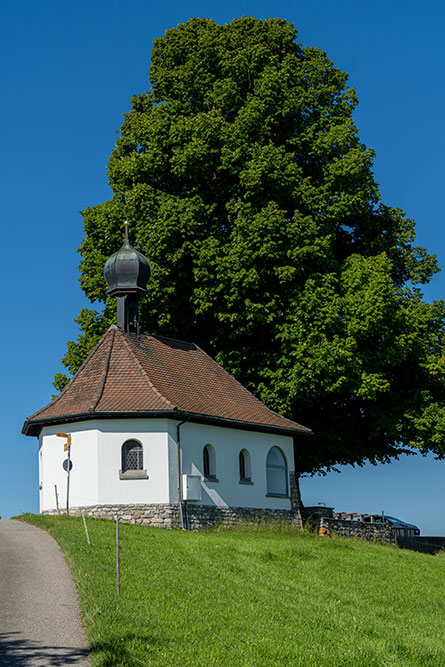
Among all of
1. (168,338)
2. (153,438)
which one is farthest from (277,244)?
(153,438)

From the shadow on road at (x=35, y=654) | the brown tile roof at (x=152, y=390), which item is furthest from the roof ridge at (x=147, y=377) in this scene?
the shadow on road at (x=35, y=654)

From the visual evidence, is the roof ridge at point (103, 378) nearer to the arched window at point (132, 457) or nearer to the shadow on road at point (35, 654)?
the arched window at point (132, 457)

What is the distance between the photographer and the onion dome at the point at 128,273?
29172mm

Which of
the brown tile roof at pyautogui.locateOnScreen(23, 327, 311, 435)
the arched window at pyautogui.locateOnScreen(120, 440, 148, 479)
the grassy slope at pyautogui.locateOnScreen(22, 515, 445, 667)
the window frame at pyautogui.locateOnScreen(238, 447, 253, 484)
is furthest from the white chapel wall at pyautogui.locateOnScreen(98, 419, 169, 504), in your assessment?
the window frame at pyautogui.locateOnScreen(238, 447, 253, 484)

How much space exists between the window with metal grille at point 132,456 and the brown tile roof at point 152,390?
41.8 inches

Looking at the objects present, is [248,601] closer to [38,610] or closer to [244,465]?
[38,610]

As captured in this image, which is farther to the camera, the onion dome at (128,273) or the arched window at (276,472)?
the arched window at (276,472)

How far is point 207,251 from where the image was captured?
100ft

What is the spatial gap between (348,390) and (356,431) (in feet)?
12.0

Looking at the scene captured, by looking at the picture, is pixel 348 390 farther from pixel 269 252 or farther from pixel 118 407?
pixel 118 407

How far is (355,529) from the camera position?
29.5 meters

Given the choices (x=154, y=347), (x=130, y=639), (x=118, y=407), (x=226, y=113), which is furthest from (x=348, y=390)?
(x=130, y=639)

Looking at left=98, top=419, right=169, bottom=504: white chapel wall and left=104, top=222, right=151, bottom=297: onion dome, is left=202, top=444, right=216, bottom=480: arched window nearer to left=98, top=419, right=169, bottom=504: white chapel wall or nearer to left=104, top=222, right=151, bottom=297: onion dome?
left=98, top=419, right=169, bottom=504: white chapel wall

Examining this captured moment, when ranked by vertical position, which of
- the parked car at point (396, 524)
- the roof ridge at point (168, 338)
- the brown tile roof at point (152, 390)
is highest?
the roof ridge at point (168, 338)
